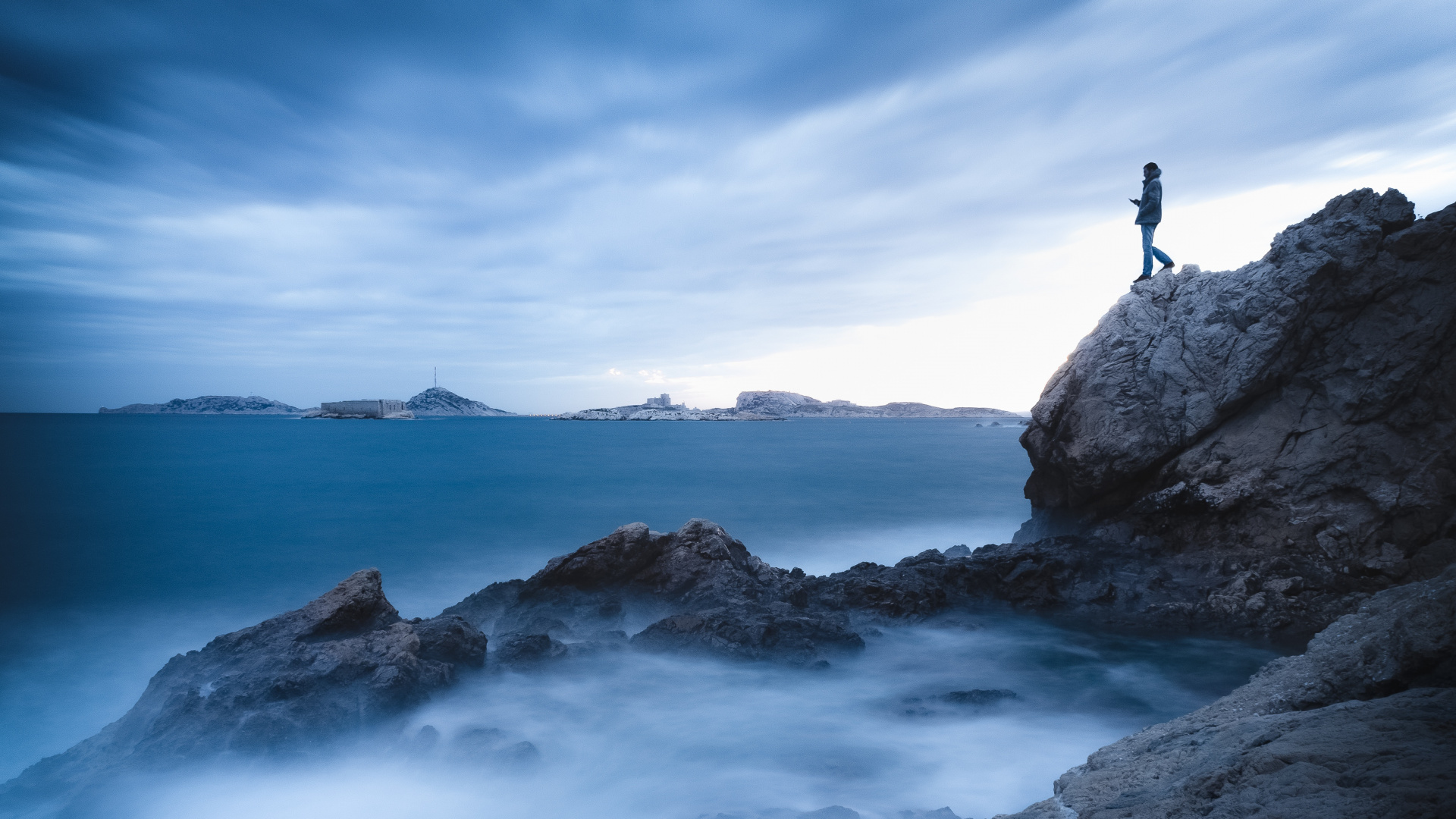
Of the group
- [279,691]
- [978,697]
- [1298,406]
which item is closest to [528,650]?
[279,691]

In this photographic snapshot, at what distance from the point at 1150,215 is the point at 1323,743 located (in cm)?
1280

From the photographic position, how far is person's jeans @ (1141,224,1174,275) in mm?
13516

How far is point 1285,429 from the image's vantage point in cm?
1066

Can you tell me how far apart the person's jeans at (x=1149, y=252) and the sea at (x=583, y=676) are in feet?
25.4

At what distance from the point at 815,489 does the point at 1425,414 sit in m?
21.2

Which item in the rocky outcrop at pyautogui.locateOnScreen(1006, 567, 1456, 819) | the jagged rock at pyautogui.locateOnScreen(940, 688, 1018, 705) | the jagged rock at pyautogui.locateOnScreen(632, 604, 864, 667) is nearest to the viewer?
the rocky outcrop at pyautogui.locateOnScreen(1006, 567, 1456, 819)

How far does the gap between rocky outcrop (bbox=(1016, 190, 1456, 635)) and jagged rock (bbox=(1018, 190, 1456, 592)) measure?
0.08ft

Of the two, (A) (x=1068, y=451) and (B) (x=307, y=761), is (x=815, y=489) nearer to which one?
(A) (x=1068, y=451)

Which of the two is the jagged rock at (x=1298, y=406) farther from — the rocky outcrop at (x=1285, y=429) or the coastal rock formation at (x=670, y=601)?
the coastal rock formation at (x=670, y=601)

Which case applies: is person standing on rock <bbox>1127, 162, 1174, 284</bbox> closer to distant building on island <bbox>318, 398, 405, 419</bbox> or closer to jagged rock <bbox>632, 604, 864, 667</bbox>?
jagged rock <bbox>632, 604, 864, 667</bbox>

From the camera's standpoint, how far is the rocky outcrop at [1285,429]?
31.9 ft

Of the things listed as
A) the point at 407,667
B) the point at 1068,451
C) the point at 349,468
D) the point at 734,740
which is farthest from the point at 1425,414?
the point at 349,468

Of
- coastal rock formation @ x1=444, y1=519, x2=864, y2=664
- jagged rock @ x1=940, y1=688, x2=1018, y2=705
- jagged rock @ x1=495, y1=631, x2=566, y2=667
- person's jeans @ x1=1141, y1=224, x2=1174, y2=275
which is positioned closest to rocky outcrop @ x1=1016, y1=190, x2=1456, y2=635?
person's jeans @ x1=1141, y1=224, x2=1174, y2=275

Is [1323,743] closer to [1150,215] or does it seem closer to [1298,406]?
[1298,406]
